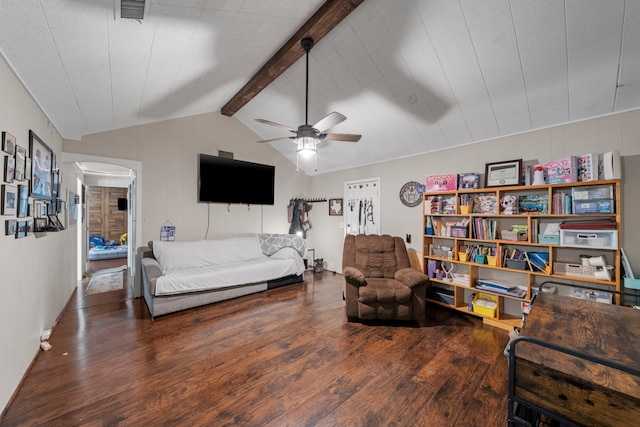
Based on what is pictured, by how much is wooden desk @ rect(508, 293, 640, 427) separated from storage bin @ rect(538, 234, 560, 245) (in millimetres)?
1297

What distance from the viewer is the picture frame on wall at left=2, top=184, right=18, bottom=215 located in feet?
5.24

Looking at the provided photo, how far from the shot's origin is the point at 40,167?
2.29 m

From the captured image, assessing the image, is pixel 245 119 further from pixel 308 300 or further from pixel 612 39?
pixel 612 39

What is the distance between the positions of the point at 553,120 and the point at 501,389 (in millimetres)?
2774

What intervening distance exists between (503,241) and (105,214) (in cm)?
1048

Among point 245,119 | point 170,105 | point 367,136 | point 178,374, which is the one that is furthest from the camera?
point 245,119

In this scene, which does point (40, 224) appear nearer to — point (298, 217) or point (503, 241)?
point (298, 217)

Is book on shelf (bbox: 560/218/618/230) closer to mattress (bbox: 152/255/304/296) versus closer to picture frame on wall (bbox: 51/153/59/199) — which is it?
mattress (bbox: 152/255/304/296)

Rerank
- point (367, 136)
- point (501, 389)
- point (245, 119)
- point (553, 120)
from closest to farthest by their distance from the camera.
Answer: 1. point (501, 389)
2. point (553, 120)
3. point (367, 136)
4. point (245, 119)

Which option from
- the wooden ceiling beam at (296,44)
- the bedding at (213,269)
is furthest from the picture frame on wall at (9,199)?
the wooden ceiling beam at (296,44)

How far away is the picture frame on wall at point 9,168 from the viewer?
162 cm

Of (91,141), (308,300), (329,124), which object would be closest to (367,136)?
(329,124)

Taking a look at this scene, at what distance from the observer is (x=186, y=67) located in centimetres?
248

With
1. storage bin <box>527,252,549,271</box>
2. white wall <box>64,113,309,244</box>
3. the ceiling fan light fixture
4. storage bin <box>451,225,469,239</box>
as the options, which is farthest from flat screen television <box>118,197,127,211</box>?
storage bin <box>527,252,549,271</box>
